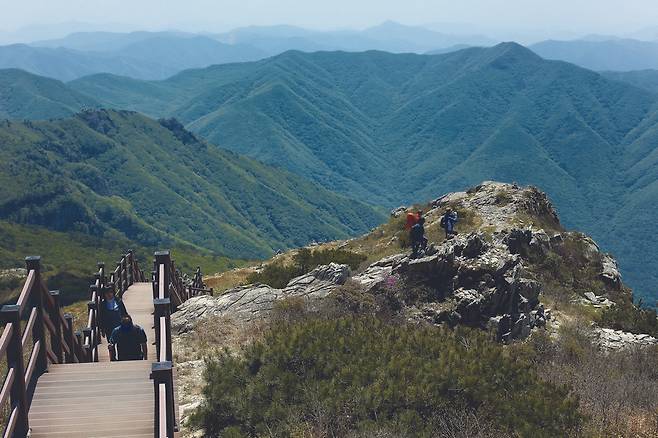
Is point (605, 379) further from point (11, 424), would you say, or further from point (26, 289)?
point (26, 289)

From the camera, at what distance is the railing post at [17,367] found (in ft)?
25.0

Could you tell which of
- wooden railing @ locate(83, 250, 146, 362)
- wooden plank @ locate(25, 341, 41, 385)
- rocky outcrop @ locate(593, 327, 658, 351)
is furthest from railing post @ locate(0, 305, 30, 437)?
rocky outcrop @ locate(593, 327, 658, 351)

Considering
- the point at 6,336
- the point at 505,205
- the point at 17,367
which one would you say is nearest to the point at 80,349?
the point at 17,367

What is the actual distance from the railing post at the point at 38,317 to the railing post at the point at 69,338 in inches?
58.1

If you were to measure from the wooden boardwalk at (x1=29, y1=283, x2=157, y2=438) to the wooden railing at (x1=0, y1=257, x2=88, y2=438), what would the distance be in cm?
26

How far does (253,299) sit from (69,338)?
7.19 m

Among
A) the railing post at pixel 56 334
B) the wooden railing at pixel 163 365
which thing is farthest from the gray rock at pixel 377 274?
the railing post at pixel 56 334

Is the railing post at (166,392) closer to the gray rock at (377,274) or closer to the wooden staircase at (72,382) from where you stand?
the wooden staircase at (72,382)

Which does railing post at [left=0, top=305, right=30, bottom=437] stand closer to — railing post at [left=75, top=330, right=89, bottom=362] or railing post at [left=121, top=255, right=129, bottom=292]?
railing post at [left=75, top=330, right=89, bottom=362]

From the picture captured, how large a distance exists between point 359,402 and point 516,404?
253 centimetres

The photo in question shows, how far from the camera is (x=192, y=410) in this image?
1057cm

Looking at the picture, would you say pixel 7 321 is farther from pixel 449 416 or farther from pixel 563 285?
pixel 563 285

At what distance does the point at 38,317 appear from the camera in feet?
30.8

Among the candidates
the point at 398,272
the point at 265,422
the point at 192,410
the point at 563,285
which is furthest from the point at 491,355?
the point at 563,285
